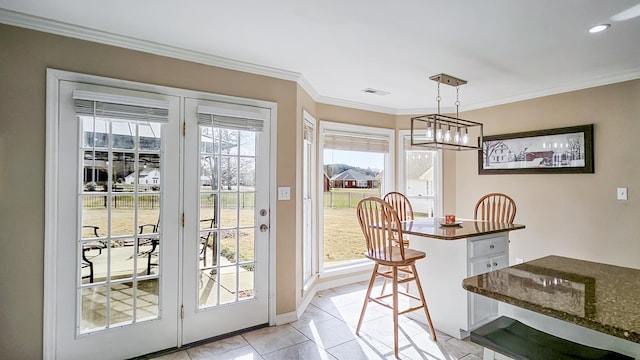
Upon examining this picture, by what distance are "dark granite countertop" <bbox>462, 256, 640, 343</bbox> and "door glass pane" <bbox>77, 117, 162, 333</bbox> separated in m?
2.32

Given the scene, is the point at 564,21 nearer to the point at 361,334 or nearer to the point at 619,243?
the point at 619,243

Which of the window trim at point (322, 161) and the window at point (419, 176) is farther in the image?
the window at point (419, 176)

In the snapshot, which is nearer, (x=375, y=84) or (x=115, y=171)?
(x=115, y=171)

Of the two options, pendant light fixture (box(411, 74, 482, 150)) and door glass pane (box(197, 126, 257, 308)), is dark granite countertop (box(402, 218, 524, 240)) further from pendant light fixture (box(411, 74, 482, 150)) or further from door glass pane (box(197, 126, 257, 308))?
door glass pane (box(197, 126, 257, 308))

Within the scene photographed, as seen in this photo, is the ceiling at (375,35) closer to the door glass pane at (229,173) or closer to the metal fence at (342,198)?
the door glass pane at (229,173)

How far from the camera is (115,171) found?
2.43m

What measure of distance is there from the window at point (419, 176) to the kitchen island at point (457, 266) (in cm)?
167

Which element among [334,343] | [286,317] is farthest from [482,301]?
[286,317]

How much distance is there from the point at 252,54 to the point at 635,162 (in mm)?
3775

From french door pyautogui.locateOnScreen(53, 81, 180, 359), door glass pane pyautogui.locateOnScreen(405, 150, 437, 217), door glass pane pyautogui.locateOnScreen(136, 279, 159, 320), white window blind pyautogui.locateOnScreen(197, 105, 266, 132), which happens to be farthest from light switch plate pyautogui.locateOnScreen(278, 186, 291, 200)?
door glass pane pyautogui.locateOnScreen(405, 150, 437, 217)

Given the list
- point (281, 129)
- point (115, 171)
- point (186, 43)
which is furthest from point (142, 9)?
point (281, 129)

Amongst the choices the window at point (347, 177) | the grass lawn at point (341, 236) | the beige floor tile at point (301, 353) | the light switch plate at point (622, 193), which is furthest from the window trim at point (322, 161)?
the light switch plate at point (622, 193)

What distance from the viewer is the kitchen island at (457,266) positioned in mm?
2760

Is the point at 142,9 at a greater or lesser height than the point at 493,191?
greater
